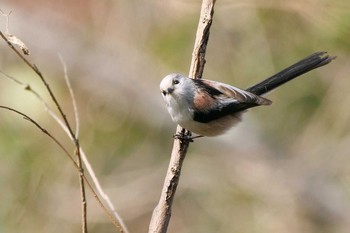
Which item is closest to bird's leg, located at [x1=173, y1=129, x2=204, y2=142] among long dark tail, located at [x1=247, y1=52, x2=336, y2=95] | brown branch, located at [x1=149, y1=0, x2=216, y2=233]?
brown branch, located at [x1=149, y1=0, x2=216, y2=233]

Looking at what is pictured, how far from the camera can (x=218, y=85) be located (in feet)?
10.0

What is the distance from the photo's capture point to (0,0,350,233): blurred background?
5137mm

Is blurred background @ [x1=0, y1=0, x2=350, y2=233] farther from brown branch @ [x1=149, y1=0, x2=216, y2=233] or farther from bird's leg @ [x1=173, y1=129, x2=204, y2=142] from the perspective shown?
brown branch @ [x1=149, y1=0, x2=216, y2=233]

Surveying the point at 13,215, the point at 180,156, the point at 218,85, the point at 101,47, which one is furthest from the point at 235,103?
the point at 101,47

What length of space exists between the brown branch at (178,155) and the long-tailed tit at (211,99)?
0.15 meters

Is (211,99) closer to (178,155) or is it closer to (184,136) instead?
(184,136)

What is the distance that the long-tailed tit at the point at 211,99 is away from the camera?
287 centimetres

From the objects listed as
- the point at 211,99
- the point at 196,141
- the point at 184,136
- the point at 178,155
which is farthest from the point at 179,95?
the point at 196,141

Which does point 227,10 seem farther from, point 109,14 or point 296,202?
point 296,202

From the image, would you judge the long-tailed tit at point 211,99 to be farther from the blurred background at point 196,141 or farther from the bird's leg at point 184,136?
the blurred background at point 196,141

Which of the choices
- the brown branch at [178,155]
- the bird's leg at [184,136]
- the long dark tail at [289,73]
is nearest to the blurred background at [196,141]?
the long dark tail at [289,73]

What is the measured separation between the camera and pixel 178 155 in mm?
2301

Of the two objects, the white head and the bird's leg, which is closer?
the bird's leg

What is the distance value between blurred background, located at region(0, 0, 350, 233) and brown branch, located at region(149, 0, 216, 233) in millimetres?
2577
